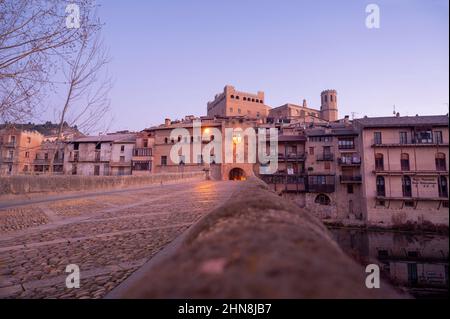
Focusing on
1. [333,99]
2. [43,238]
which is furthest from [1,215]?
[333,99]

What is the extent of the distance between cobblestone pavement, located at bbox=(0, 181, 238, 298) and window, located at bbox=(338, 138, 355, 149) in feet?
108

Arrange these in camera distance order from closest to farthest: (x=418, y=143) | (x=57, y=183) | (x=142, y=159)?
(x=418, y=143) < (x=57, y=183) < (x=142, y=159)

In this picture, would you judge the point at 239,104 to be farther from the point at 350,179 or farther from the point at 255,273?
the point at 255,273

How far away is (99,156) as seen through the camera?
47656 millimetres

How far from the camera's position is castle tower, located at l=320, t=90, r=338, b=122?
7744 centimetres

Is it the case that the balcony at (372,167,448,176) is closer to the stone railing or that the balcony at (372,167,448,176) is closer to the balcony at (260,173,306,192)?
the stone railing

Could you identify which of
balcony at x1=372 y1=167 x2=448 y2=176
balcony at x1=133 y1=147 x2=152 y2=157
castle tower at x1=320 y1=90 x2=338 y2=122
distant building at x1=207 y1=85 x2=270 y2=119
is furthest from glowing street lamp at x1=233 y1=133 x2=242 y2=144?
castle tower at x1=320 y1=90 x2=338 y2=122

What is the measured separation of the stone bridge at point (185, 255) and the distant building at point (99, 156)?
40578 mm

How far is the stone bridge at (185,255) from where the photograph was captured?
718mm

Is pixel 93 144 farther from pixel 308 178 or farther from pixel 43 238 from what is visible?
pixel 43 238

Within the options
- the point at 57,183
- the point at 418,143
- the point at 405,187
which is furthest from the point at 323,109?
the point at 418,143

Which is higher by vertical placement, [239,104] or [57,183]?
[239,104]

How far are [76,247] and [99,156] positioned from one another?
48.4m
